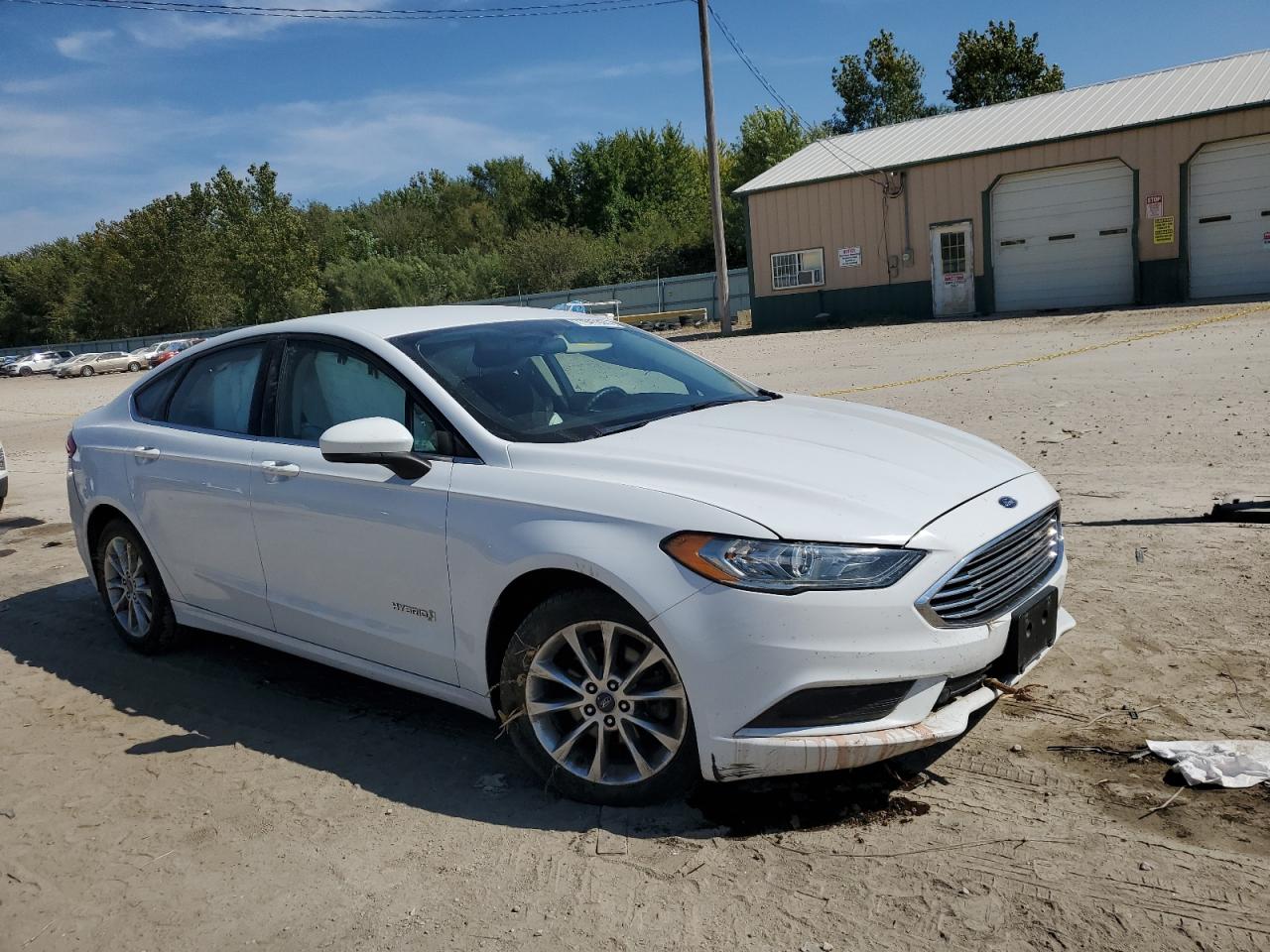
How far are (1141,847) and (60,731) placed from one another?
4205 millimetres

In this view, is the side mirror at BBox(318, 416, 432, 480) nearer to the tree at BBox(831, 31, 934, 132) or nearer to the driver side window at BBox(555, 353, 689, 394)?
the driver side window at BBox(555, 353, 689, 394)

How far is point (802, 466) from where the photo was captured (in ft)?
11.5

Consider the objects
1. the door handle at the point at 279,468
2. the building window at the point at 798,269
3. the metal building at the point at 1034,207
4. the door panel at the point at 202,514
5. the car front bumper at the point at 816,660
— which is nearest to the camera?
the car front bumper at the point at 816,660

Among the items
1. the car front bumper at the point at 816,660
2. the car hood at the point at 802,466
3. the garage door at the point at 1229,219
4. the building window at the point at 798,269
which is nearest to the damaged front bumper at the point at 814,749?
the car front bumper at the point at 816,660

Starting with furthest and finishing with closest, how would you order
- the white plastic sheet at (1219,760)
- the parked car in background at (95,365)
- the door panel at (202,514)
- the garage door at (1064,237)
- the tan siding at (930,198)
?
1. the parked car in background at (95,365)
2. the garage door at (1064,237)
3. the tan siding at (930,198)
4. the door panel at (202,514)
5. the white plastic sheet at (1219,760)

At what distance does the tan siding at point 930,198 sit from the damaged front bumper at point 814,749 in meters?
26.0

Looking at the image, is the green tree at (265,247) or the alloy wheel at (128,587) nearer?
the alloy wheel at (128,587)

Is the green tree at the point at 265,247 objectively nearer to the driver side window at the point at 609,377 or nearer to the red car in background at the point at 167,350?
the red car in background at the point at 167,350

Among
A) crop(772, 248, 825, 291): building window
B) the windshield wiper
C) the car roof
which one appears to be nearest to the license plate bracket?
the windshield wiper

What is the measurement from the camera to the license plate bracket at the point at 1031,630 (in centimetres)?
341

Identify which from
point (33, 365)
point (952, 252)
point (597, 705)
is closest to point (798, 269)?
point (952, 252)

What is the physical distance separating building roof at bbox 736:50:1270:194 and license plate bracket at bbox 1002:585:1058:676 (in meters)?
25.2

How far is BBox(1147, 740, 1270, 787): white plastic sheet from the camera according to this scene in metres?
3.35

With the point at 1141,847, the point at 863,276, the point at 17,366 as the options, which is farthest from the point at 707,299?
the point at 17,366
